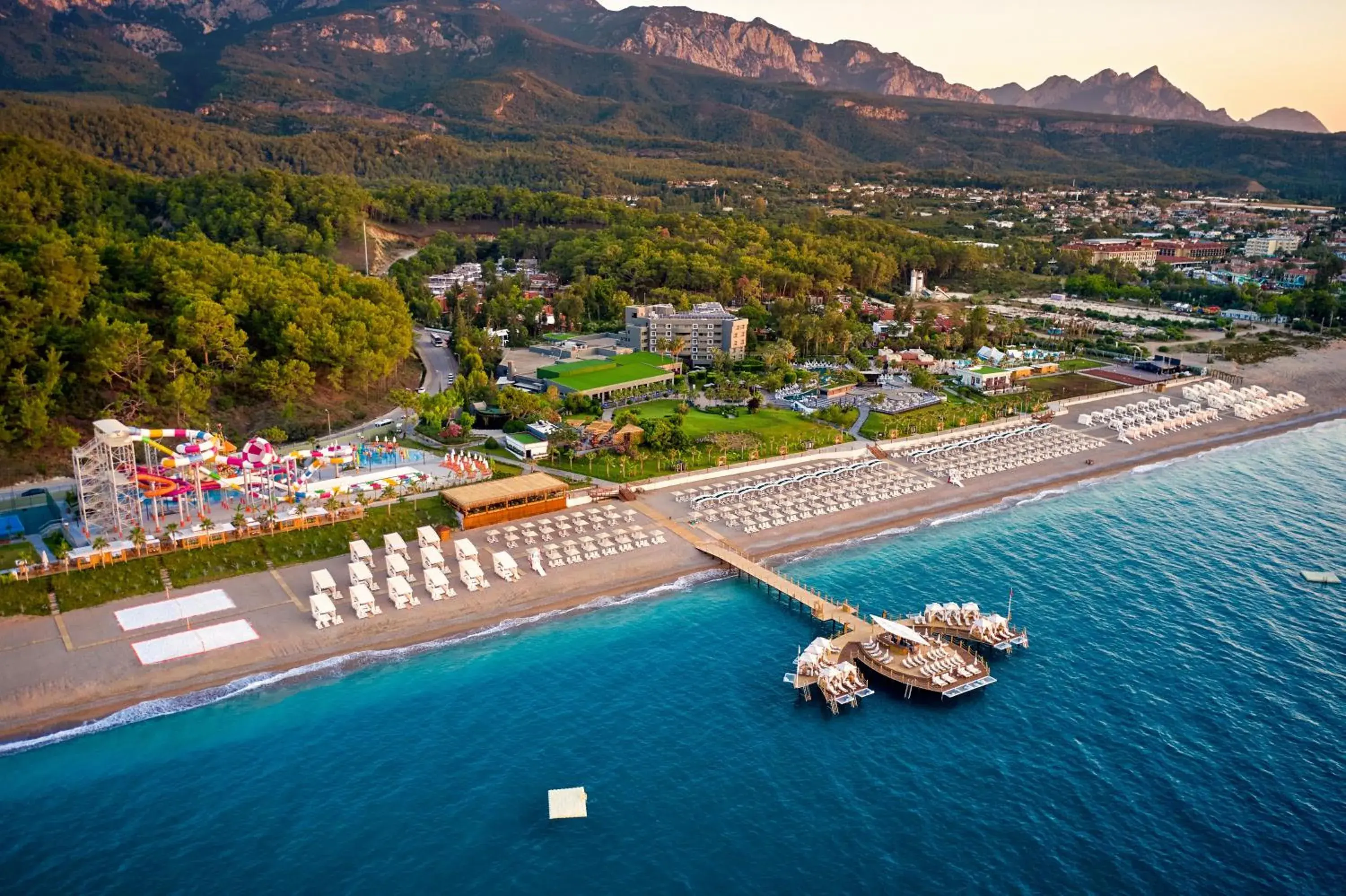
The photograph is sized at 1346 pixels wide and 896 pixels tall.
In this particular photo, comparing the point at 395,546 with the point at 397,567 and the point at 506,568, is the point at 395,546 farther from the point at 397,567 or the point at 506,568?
the point at 506,568

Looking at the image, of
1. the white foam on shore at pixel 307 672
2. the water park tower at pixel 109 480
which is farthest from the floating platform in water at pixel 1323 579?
the water park tower at pixel 109 480

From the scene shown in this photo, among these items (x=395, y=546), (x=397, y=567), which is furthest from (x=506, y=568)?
(x=395, y=546)

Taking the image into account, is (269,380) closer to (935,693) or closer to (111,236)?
(111,236)

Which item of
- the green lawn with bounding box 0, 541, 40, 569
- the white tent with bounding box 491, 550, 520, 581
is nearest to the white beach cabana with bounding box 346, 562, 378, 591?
the white tent with bounding box 491, 550, 520, 581

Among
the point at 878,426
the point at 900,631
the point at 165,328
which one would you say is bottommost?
the point at 900,631

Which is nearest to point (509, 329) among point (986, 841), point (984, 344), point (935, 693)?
point (984, 344)

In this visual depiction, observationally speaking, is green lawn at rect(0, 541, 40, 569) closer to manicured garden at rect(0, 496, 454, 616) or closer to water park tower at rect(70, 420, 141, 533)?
manicured garden at rect(0, 496, 454, 616)

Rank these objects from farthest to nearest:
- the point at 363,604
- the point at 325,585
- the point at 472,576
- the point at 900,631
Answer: the point at 472,576 < the point at 325,585 < the point at 363,604 < the point at 900,631
